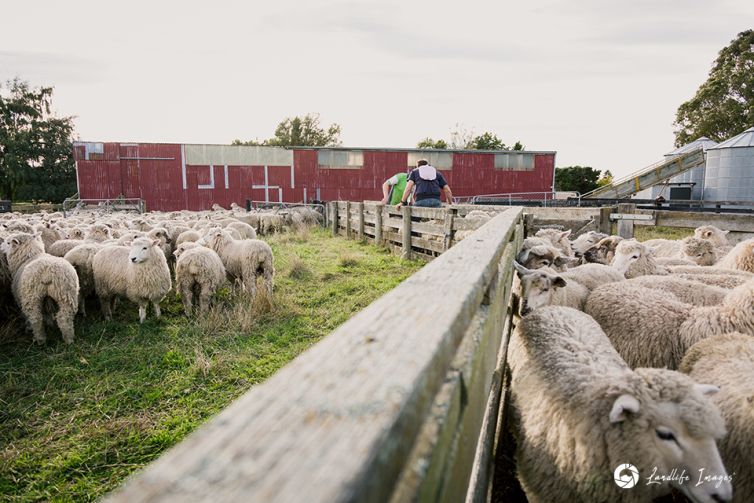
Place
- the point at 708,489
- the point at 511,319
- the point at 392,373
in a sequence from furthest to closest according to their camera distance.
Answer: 1. the point at 511,319
2. the point at 708,489
3. the point at 392,373

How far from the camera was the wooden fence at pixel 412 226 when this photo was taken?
7.77 meters

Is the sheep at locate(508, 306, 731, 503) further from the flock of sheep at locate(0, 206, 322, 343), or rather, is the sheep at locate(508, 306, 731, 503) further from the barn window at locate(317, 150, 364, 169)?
the barn window at locate(317, 150, 364, 169)

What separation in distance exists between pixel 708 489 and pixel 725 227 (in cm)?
679

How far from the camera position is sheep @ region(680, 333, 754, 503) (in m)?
1.93

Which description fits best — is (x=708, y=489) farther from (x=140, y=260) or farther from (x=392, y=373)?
(x=140, y=260)

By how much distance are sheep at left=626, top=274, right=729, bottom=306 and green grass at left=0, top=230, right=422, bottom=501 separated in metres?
3.44

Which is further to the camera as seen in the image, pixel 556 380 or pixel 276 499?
pixel 556 380

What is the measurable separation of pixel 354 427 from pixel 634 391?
1873mm

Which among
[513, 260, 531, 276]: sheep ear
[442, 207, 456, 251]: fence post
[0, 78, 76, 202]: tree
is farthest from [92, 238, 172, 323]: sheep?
[0, 78, 76, 202]: tree

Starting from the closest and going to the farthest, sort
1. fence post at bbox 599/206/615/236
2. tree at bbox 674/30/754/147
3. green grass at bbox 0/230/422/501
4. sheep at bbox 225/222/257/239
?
green grass at bbox 0/230/422/501
fence post at bbox 599/206/615/236
sheep at bbox 225/222/257/239
tree at bbox 674/30/754/147

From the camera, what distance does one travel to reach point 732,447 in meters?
1.98

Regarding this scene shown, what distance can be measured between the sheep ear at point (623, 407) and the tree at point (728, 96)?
156 feet

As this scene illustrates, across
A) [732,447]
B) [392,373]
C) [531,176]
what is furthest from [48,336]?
[531,176]

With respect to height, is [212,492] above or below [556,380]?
above
